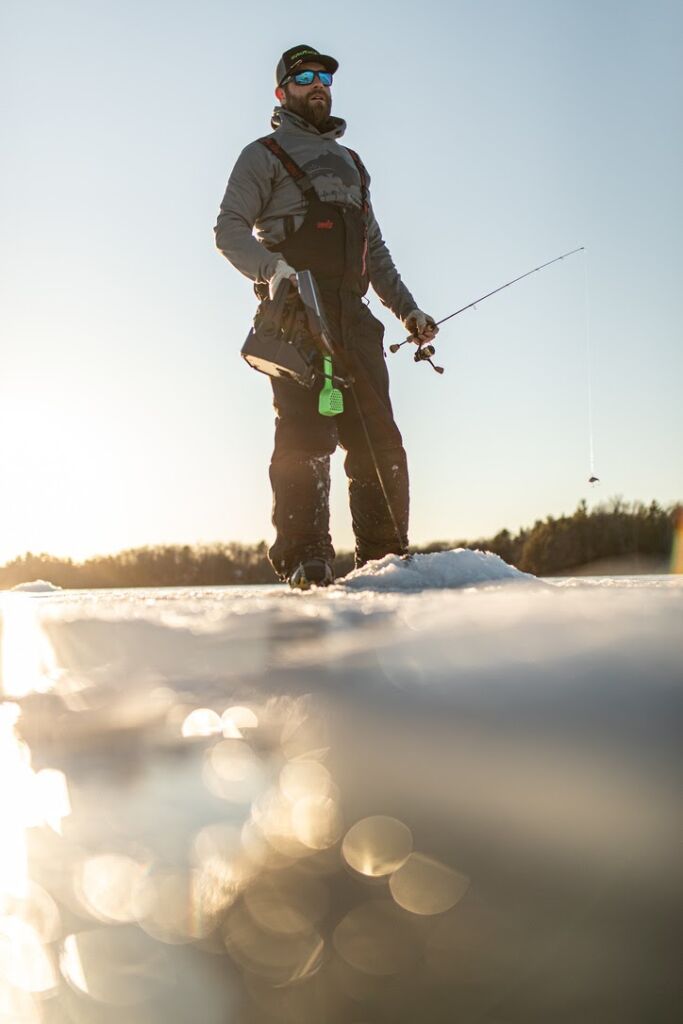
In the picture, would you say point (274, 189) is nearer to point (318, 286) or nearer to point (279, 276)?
point (318, 286)

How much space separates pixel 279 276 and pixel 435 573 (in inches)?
59.5

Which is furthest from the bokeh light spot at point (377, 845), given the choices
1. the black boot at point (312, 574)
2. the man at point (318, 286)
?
the man at point (318, 286)

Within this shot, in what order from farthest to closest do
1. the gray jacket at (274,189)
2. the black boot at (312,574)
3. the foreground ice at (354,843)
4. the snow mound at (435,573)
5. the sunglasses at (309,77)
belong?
the sunglasses at (309,77)
the gray jacket at (274,189)
the black boot at (312,574)
the snow mound at (435,573)
the foreground ice at (354,843)

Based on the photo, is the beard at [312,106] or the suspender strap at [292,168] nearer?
the suspender strap at [292,168]

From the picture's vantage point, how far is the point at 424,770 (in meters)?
0.64

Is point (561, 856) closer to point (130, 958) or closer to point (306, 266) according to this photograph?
point (130, 958)

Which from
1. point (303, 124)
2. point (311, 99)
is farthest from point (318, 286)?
point (311, 99)

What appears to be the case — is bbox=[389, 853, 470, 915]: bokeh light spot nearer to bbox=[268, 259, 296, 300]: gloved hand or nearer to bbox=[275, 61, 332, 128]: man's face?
bbox=[268, 259, 296, 300]: gloved hand

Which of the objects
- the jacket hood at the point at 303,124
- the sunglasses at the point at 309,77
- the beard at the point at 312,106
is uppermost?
the sunglasses at the point at 309,77

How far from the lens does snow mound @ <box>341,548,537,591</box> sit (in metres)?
2.87

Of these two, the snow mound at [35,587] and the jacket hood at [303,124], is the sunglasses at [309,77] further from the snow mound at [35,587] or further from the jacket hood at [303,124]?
the snow mound at [35,587]

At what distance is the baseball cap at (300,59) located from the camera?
406 cm

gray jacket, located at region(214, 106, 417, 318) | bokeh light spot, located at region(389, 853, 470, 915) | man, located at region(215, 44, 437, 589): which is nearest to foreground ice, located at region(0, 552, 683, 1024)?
bokeh light spot, located at region(389, 853, 470, 915)

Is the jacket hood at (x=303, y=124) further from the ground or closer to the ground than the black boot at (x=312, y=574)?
further from the ground
